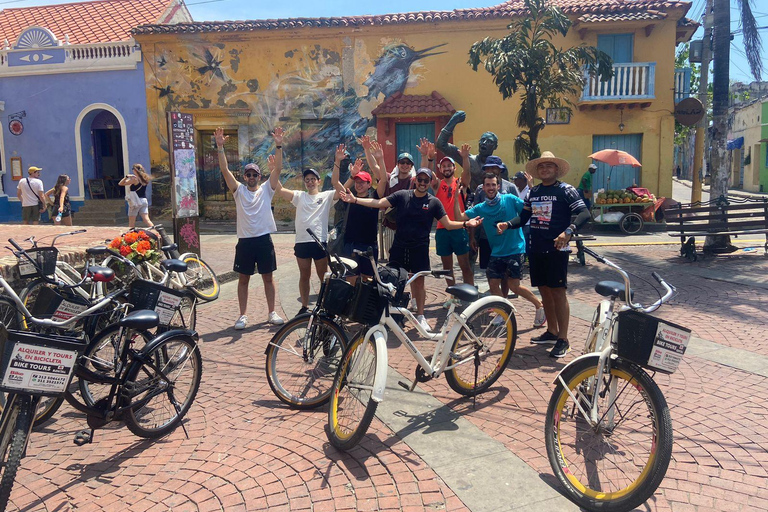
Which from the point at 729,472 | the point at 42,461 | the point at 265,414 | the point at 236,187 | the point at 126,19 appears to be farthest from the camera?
the point at 126,19

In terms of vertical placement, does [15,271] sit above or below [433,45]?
below

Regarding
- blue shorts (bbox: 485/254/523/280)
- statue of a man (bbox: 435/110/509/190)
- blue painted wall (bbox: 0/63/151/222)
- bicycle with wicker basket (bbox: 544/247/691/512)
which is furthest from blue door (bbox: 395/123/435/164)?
bicycle with wicker basket (bbox: 544/247/691/512)

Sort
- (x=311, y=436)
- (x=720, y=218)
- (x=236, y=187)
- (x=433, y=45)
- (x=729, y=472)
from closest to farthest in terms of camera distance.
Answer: (x=729, y=472) → (x=311, y=436) → (x=236, y=187) → (x=720, y=218) → (x=433, y=45)

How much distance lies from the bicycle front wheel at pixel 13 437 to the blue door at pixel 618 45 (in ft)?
63.4

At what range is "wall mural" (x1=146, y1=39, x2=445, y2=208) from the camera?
1862cm

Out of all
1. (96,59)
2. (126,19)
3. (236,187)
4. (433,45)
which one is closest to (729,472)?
(236,187)

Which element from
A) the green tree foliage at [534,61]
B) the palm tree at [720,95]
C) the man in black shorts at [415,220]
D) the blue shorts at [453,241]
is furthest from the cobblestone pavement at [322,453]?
the palm tree at [720,95]

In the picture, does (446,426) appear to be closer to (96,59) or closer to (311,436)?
(311,436)

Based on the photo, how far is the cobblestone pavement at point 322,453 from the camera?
10.3ft

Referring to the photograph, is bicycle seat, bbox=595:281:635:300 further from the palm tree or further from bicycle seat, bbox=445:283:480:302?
the palm tree

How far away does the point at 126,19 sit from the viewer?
69.6 ft

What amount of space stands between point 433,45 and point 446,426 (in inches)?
649

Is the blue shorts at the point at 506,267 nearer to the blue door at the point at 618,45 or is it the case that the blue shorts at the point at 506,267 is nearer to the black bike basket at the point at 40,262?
the black bike basket at the point at 40,262

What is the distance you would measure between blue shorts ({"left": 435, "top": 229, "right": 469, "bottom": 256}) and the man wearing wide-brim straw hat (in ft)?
4.23
